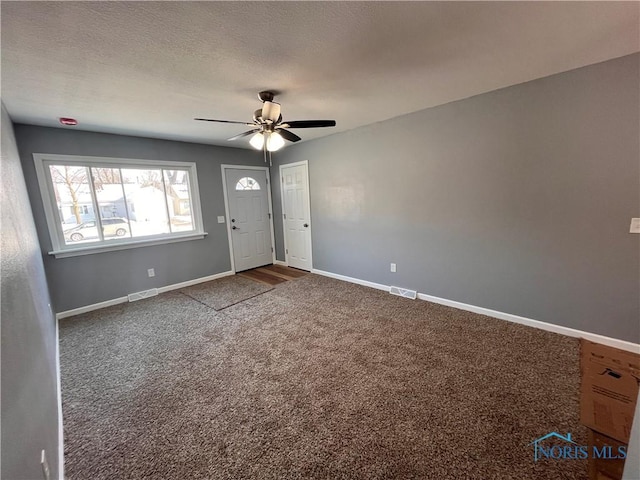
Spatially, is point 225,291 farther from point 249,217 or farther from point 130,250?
point 249,217

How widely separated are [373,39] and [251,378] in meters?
2.67

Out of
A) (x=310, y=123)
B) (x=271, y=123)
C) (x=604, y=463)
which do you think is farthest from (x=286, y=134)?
(x=604, y=463)

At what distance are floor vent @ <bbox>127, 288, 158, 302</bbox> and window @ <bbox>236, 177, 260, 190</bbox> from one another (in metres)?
2.29

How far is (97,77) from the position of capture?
79.1 inches

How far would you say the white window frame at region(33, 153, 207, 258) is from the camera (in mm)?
3145

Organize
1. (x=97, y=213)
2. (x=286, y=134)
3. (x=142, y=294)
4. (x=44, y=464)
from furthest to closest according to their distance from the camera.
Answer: (x=142, y=294), (x=97, y=213), (x=286, y=134), (x=44, y=464)

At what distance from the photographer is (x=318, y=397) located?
1.90m

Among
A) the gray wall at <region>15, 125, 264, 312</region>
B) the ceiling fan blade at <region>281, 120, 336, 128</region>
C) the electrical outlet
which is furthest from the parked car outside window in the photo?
the electrical outlet

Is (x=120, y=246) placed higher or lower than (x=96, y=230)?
lower

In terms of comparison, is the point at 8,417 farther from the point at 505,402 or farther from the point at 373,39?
the point at 505,402

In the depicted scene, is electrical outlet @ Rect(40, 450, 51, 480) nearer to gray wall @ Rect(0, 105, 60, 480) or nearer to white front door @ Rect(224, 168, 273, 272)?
gray wall @ Rect(0, 105, 60, 480)

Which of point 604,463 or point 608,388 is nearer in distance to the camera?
point 604,463

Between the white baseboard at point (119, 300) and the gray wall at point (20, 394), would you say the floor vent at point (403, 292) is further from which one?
the gray wall at point (20, 394)
